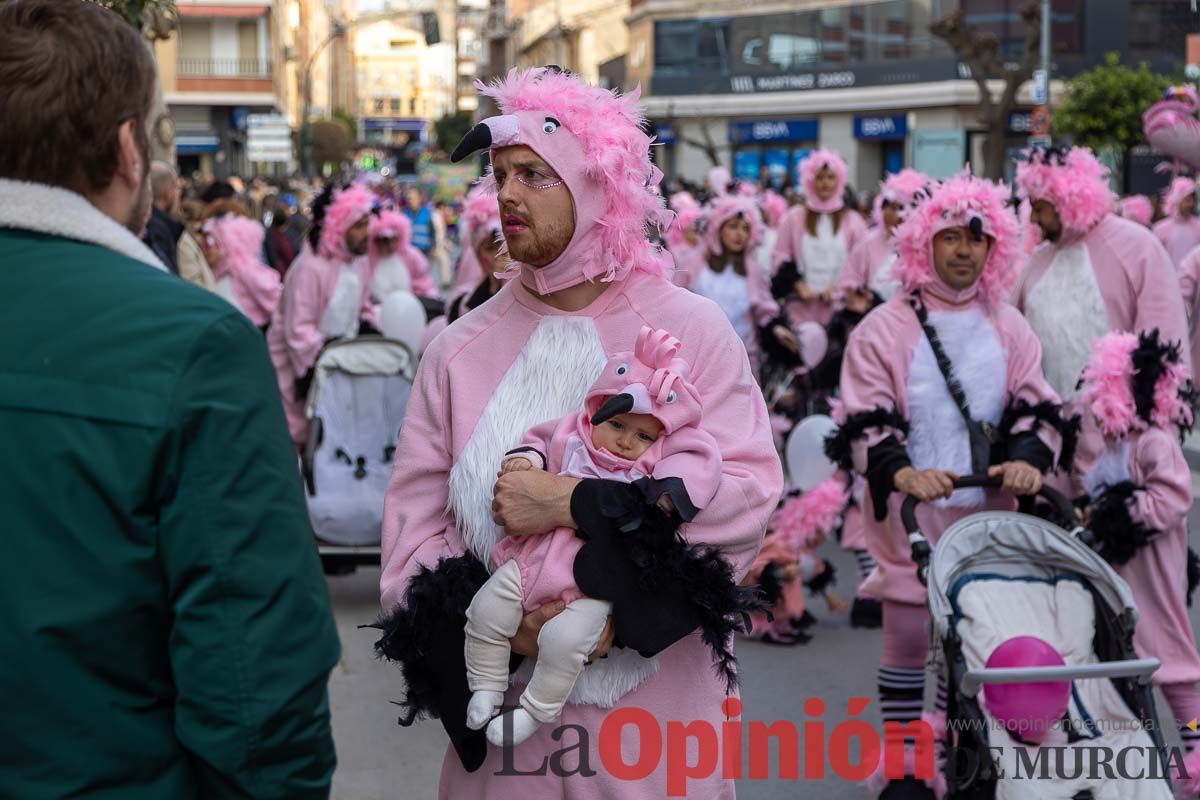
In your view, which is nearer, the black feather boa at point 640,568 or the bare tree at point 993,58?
the black feather boa at point 640,568

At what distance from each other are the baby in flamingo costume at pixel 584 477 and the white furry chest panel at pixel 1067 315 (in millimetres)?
3667

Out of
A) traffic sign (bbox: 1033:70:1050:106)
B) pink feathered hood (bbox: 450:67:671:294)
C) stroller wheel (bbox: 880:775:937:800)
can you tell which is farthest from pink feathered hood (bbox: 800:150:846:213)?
traffic sign (bbox: 1033:70:1050:106)

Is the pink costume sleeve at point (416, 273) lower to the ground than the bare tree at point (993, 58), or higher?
lower

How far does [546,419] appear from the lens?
3.14 m

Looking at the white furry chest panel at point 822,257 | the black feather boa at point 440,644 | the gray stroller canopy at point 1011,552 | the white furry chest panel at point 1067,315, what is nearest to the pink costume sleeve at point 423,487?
the black feather boa at point 440,644

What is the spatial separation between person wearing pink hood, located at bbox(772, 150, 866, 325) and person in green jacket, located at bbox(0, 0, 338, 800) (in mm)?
10143

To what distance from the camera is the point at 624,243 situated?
3203mm

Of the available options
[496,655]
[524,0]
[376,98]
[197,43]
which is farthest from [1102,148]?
[376,98]

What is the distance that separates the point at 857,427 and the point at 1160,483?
3.56 ft

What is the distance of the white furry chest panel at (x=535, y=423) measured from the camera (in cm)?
303

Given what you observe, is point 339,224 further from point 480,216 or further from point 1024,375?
point 1024,375

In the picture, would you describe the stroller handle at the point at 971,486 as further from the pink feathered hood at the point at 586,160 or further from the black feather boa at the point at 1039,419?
the pink feathered hood at the point at 586,160

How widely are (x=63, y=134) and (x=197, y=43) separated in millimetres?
57800

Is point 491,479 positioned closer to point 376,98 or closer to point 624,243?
point 624,243
